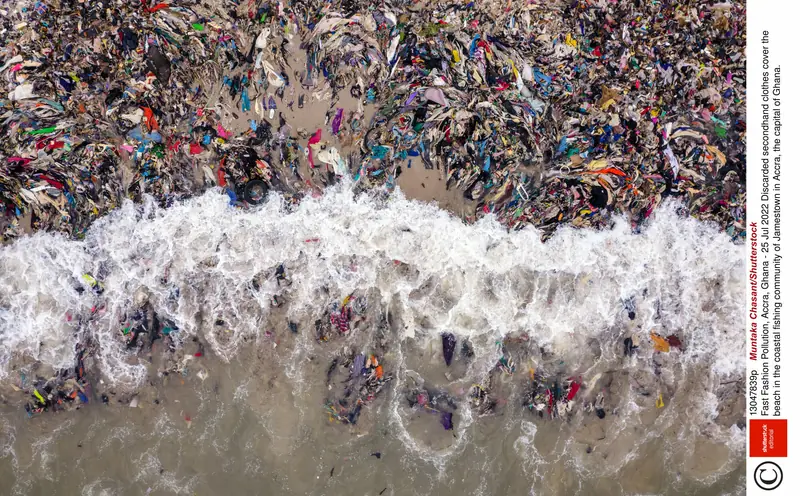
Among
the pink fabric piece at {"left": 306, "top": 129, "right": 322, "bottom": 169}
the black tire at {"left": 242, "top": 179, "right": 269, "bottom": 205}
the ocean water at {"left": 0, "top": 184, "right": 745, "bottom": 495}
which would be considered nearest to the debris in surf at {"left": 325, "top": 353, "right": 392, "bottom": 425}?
the ocean water at {"left": 0, "top": 184, "right": 745, "bottom": 495}

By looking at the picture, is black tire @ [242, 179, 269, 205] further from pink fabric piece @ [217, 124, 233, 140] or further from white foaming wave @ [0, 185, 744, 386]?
pink fabric piece @ [217, 124, 233, 140]

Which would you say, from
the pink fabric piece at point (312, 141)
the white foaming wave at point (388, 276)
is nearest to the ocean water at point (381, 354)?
the white foaming wave at point (388, 276)

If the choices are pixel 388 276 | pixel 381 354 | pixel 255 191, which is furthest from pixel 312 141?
pixel 381 354

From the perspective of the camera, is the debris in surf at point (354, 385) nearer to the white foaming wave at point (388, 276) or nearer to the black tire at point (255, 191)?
the white foaming wave at point (388, 276)

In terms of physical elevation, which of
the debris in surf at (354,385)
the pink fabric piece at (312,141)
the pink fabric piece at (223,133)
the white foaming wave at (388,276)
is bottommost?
the debris in surf at (354,385)

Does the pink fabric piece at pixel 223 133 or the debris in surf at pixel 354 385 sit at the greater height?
the pink fabric piece at pixel 223 133
